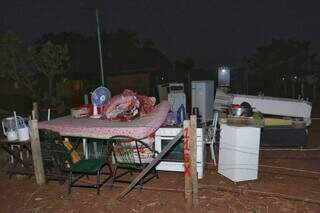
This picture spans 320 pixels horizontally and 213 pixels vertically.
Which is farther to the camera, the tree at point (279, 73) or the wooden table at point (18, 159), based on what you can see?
the tree at point (279, 73)

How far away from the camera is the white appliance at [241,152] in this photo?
564 centimetres

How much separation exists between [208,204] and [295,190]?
1485 mm

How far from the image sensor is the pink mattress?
532 cm

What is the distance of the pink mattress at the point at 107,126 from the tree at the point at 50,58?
23.3 ft

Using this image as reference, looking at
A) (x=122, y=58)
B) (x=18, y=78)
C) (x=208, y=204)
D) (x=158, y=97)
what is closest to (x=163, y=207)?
(x=208, y=204)

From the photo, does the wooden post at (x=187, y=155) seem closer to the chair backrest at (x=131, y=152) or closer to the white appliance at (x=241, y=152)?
the chair backrest at (x=131, y=152)

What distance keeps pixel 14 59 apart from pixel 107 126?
912cm

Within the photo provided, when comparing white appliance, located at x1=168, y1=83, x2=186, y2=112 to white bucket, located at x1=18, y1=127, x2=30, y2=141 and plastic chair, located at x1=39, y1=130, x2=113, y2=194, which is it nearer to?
plastic chair, located at x1=39, y1=130, x2=113, y2=194

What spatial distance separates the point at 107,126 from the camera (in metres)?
5.55

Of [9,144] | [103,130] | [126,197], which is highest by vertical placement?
[103,130]

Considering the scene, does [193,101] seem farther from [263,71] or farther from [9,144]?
[9,144]

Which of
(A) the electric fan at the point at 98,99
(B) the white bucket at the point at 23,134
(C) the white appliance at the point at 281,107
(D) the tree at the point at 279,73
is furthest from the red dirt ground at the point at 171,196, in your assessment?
(D) the tree at the point at 279,73

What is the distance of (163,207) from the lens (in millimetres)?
4938

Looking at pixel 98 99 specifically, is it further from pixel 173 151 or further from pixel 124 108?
pixel 173 151
